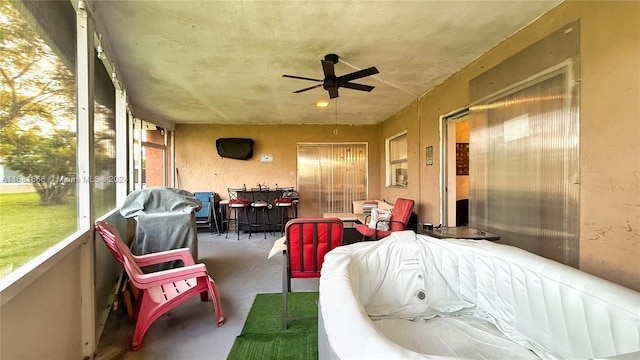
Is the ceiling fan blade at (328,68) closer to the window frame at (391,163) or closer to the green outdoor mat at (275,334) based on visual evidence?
the green outdoor mat at (275,334)

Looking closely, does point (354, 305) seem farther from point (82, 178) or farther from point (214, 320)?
point (82, 178)

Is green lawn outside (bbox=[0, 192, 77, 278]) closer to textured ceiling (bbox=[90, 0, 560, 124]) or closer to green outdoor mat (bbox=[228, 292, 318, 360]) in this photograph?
green outdoor mat (bbox=[228, 292, 318, 360])

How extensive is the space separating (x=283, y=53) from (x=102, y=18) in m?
1.55

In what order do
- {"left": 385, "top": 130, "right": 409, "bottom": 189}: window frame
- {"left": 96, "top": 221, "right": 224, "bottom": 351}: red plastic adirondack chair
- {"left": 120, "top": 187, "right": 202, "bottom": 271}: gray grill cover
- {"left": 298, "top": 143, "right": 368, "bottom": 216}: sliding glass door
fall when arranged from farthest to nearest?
{"left": 298, "top": 143, "right": 368, "bottom": 216}: sliding glass door, {"left": 385, "top": 130, "right": 409, "bottom": 189}: window frame, {"left": 120, "top": 187, "right": 202, "bottom": 271}: gray grill cover, {"left": 96, "top": 221, "right": 224, "bottom": 351}: red plastic adirondack chair

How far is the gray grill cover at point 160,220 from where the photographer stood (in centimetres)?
292

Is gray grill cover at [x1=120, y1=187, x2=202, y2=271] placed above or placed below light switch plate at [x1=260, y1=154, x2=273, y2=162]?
below

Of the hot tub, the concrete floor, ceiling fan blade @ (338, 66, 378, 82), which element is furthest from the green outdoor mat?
ceiling fan blade @ (338, 66, 378, 82)

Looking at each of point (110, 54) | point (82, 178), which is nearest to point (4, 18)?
point (82, 178)

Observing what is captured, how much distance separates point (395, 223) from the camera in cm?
411

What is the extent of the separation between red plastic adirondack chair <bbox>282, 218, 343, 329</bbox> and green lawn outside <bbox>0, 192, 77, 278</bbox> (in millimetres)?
1473

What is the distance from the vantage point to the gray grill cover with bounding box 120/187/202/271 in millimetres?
2916

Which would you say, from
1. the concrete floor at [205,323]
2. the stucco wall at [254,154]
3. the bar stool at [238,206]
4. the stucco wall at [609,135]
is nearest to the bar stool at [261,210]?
the bar stool at [238,206]

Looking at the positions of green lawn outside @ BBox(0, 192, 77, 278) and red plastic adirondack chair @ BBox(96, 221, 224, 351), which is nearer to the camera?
green lawn outside @ BBox(0, 192, 77, 278)

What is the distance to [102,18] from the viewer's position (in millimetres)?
2193
